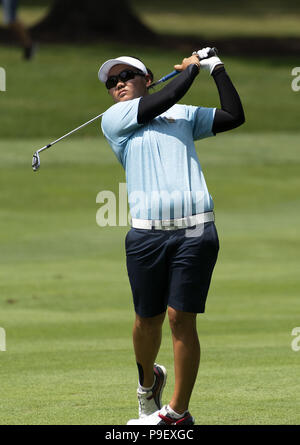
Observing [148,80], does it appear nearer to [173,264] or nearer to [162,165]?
[162,165]

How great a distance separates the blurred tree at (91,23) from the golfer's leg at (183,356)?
32.9 meters

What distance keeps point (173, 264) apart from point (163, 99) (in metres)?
0.84

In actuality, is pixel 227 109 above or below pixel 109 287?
above

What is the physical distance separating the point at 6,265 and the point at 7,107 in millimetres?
15619

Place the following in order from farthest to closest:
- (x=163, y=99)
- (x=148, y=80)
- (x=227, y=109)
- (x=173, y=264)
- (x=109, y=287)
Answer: (x=109, y=287) → (x=148, y=80) → (x=227, y=109) → (x=173, y=264) → (x=163, y=99)

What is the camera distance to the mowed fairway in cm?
655

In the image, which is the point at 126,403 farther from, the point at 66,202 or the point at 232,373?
the point at 66,202

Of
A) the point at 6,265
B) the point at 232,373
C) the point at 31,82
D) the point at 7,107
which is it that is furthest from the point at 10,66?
the point at 232,373

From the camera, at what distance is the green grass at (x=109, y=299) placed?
21.3 ft

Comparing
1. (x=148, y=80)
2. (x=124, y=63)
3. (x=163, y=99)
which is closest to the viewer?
(x=163, y=99)

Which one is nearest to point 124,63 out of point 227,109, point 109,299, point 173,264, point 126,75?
point 126,75

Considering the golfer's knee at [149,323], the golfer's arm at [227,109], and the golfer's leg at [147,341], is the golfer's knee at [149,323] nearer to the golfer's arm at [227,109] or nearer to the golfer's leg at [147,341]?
the golfer's leg at [147,341]

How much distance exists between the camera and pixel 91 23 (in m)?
38.8

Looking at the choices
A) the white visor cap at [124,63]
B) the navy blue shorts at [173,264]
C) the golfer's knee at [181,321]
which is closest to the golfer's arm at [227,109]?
the white visor cap at [124,63]
